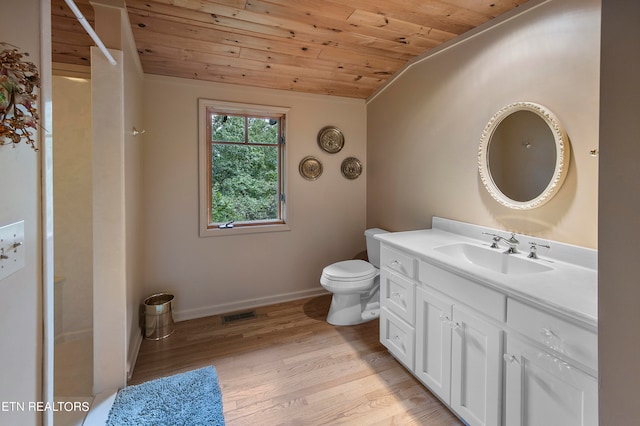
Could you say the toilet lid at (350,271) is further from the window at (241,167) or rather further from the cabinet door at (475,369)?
the cabinet door at (475,369)

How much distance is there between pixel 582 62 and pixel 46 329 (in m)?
2.42

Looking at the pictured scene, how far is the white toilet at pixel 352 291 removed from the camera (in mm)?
2381

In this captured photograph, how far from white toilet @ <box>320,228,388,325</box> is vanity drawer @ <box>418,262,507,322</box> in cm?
78

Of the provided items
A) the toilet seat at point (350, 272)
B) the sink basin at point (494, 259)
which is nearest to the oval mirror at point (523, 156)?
the sink basin at point (494, 259)

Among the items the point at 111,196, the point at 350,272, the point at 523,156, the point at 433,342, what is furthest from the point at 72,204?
the point at 523,156

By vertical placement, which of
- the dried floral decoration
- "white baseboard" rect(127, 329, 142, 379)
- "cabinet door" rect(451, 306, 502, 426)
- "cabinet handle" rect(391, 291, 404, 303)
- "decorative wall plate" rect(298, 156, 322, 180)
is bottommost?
"white baseboard" rect(127, 329, 142, 379)

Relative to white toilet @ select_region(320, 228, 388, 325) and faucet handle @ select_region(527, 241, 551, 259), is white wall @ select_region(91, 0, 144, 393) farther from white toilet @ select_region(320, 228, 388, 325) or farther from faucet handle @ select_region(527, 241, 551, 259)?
faucet handle @ select_region(527, 241, 551, 259)

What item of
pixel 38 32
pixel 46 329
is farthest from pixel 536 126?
pixel 46 329

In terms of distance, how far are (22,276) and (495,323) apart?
166 cm

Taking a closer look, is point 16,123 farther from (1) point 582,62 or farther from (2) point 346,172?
(2) point 346,172

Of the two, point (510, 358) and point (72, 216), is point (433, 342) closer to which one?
point (510, 358)

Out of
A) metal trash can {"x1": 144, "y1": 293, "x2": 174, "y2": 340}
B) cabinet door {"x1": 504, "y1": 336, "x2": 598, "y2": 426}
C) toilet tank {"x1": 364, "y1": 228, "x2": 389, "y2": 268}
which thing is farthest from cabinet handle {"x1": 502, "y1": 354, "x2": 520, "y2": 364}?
metal trash can {"x1": 144, "y1": 293, "x2": 174, "y2": 340}

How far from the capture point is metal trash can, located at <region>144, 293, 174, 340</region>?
7.53 ft

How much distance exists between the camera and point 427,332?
166cm
